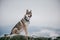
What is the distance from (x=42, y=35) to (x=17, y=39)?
0.55 metres

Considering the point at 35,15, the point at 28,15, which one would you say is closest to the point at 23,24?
the point at 28,15

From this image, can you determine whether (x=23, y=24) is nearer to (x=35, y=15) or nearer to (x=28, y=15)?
(x=28, y=15)

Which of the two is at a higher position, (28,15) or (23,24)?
(28,15)

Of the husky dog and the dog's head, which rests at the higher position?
the dog's head

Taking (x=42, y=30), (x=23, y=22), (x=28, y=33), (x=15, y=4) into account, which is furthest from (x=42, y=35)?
(x=15, y=4)

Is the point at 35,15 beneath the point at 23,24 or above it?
above

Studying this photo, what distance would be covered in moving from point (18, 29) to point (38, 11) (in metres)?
0.60

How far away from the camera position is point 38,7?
3.25 m

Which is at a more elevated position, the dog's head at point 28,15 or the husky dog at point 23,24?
the dog's head at point 28,15

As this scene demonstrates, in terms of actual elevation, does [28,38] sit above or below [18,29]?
below

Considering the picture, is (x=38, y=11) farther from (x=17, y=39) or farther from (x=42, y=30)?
(x=17, y=39)

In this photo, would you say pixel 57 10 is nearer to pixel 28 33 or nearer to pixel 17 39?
pixel 28 33

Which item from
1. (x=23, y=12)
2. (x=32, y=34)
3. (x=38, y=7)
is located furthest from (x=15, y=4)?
(x=32, y=34)

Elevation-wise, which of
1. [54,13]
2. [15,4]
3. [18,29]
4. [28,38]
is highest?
[15,4]
